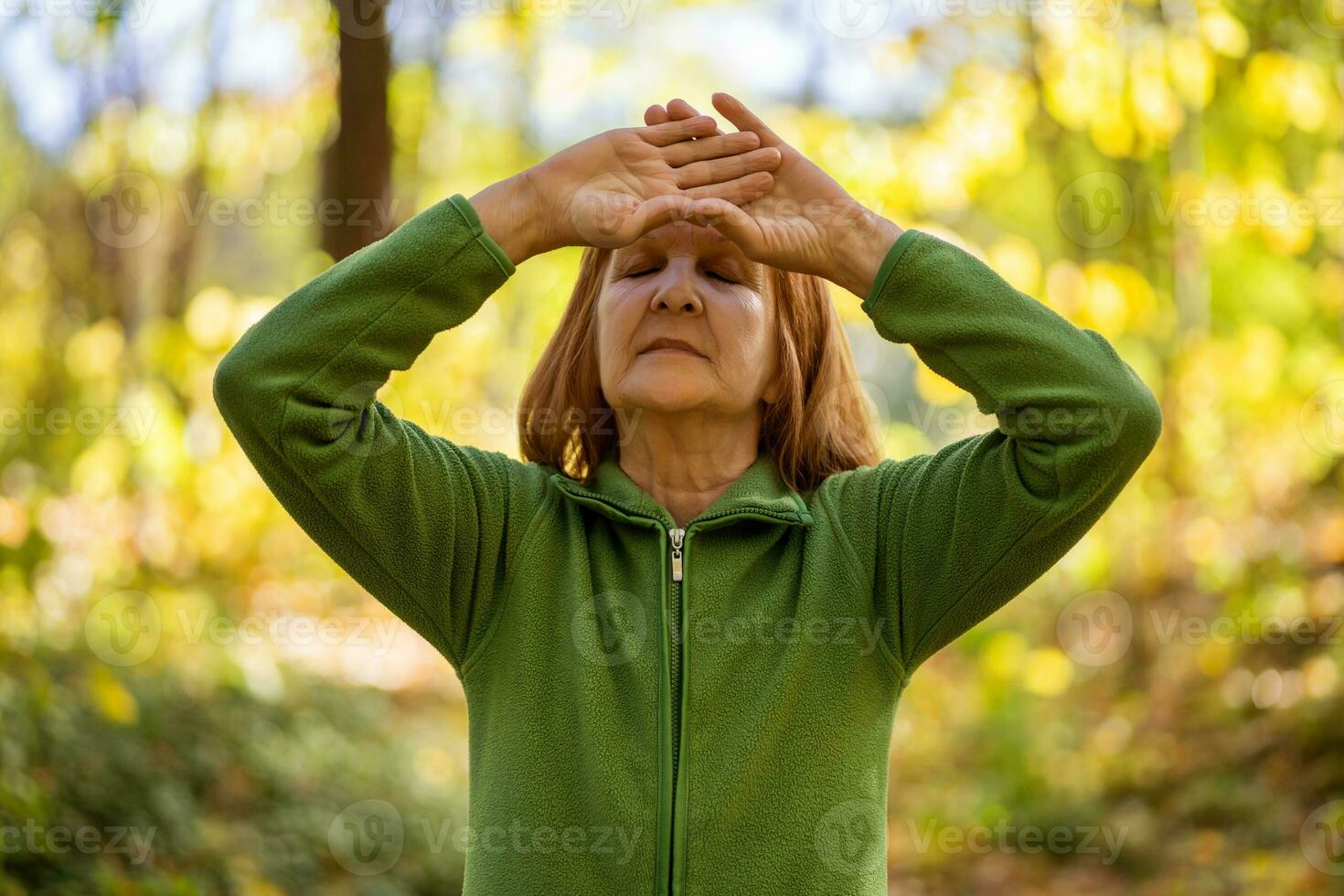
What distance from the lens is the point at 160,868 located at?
397cm

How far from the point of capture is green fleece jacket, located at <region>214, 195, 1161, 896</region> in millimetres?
1618

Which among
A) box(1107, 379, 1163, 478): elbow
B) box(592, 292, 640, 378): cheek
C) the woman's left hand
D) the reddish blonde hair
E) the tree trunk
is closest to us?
box(1107, 379, 1163, 478): elbow

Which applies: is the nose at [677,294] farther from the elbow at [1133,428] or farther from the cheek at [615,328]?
the elbow at [1133,428]

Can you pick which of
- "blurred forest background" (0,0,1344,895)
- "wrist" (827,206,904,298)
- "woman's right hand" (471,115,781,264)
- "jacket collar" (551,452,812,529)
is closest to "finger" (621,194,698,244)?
"woman's right hand" (471,115,781,264)

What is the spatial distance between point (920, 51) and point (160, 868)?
395 centimetres

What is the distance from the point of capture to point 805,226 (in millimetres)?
1749

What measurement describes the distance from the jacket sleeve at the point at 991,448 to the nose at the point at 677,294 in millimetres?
252

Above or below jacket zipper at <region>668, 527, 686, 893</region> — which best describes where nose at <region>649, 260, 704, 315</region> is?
above

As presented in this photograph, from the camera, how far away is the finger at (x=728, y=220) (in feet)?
5.57

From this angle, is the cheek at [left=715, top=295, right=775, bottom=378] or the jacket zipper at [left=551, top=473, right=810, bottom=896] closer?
the jacket zipper at [left=551, top=473, right=810, bottom=896]

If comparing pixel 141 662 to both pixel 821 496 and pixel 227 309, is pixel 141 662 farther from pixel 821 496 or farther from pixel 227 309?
pixel 821 496

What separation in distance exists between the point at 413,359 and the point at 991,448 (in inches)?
31.0

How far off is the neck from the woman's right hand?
1.02 ft

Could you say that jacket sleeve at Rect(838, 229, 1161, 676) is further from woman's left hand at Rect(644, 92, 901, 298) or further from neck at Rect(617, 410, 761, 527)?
neck at Rect(617, 410, 761, 527)
